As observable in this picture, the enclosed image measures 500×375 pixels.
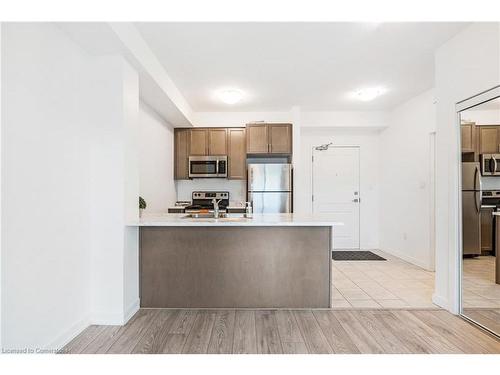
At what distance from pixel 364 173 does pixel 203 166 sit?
3.07 m

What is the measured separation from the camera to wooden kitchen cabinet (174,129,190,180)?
529 centimetres

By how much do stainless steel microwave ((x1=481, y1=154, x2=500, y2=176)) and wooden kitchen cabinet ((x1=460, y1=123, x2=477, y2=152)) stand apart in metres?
0.12

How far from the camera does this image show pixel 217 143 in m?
5.29

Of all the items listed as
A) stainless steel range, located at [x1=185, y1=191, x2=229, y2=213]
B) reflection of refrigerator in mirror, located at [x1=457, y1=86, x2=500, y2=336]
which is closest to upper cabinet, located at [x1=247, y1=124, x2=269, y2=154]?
stainless steel range, located at [x1=185, y1=191, x2=229, y2=213]

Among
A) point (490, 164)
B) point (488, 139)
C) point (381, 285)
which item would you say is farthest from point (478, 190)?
point (381, 285)

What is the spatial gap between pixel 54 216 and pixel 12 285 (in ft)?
1.70

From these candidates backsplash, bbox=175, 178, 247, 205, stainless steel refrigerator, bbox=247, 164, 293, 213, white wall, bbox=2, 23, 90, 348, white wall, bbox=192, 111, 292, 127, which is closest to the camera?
white wall, bbox=2, 23, 90, 348

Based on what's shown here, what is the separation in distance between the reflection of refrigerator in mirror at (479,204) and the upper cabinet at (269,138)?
2686 millimetres

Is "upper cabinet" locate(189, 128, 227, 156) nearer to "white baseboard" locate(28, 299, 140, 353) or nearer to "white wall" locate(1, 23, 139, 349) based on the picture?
"white wall" locate(1, 23, 139, 349)

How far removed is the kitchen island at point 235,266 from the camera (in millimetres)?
2947

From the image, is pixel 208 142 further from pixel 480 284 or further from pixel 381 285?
pixel 480 284

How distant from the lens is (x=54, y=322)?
2.13 m
